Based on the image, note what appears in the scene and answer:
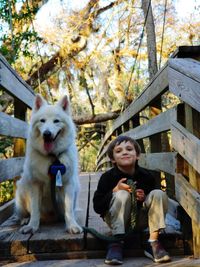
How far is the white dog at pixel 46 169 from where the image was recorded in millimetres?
2979

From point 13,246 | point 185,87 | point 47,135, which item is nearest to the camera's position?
point 185,87

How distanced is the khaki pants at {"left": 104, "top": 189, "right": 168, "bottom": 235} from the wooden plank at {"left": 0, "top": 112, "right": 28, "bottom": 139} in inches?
44.9

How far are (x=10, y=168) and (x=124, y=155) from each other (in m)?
1.27

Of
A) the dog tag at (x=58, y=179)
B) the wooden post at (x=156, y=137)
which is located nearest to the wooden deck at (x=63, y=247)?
the dog tag at (x=58, y=179)

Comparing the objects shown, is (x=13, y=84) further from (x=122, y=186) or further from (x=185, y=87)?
(x=185, y=87)

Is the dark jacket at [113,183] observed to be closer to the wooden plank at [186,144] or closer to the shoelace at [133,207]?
the shoelace at [133,207]

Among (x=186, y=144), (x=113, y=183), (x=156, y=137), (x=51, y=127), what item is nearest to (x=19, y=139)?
(x=51, y=127)

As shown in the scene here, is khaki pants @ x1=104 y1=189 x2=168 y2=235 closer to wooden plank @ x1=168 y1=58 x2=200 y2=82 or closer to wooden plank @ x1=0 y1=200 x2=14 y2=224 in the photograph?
wooden plank @ x1=168 y1=58 x2=200 y2=82

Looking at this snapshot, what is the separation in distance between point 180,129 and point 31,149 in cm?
128

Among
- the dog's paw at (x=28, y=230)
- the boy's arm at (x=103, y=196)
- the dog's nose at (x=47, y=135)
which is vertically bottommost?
the dog's paw at (x=28, y=230)

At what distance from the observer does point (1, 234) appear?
2.63m

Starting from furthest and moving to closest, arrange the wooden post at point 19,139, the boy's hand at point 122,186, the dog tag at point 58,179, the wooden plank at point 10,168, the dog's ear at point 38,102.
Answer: the wooden post at point 19,139 → the dog's ear at point 38,102 → the wooden plank at point 10,168 → the dog tag at point 58,179 → the boy's hand at point 122,186

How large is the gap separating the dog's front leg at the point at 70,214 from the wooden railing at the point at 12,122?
535mm

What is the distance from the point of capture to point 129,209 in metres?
2.45
